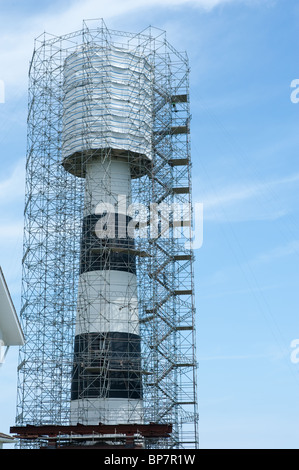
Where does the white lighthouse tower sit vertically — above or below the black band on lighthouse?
above

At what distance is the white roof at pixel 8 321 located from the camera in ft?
81.5

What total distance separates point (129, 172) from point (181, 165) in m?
6.16

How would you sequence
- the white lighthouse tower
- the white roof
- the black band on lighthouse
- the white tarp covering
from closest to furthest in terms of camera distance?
the white roof → the black band on lighthouse → the white lighthouse tower → the white tarp covering

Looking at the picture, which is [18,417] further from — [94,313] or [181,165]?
[181,165]

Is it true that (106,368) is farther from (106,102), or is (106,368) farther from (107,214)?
(106,102)

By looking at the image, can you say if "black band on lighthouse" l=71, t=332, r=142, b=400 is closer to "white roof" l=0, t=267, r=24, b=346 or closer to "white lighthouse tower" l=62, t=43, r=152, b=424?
"white lighthouse tower" l=62, t=43, r=152, b=424

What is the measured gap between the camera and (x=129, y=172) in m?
48.5

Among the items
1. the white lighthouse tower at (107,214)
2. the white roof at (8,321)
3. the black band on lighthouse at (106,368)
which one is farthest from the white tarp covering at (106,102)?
the white roof at (8,321)

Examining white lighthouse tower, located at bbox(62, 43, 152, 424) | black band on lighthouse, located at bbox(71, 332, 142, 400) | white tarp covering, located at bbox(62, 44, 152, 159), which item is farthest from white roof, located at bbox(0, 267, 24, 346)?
white tarp covering, located at bbox(62, 44, 152, 159)

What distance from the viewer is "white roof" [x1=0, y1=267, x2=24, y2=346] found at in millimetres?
24844

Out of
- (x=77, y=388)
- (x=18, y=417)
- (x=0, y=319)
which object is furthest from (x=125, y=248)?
(x=0, y=319)

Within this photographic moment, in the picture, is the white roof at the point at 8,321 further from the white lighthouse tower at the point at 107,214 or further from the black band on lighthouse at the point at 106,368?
the white lighthouse tower at the point at 107,214

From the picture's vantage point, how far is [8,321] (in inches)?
1019

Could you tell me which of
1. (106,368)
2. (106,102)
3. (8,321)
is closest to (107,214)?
(106,102)
